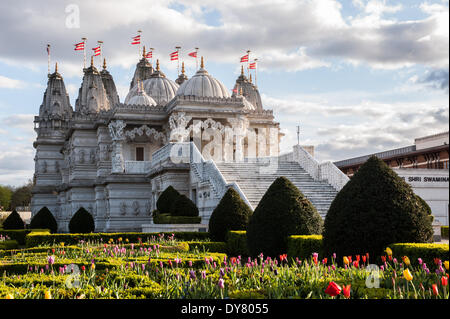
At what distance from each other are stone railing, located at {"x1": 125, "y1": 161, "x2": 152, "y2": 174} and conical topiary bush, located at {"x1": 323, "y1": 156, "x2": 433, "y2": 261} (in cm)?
3045

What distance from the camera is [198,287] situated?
25.0ft

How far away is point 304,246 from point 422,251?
12.5 feet

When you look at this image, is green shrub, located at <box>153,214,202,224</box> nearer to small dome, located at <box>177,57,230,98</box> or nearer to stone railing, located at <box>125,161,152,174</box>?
stone railing, located at <box>125,161,152,174</box>

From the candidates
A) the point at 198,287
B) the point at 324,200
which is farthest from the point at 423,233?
the point at 324,200

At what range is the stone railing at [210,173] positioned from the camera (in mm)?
26688

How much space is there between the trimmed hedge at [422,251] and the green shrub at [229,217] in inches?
367

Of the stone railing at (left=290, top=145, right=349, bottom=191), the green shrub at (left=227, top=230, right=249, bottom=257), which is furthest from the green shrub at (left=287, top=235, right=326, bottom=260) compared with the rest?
the stone railing at (left=290, top=145, right=349, bottom=191)

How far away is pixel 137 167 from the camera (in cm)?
4175

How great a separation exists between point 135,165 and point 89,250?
26.6m

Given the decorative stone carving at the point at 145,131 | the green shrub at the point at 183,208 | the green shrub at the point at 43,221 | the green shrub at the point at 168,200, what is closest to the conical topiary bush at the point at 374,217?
the green shrub at the point at 183,208

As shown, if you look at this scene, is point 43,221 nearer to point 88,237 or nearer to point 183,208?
point 183,208

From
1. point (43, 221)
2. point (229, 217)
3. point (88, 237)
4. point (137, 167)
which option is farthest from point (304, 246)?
point (43, 221)

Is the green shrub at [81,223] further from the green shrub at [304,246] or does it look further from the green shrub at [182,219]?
the green shrub at [304,246]
